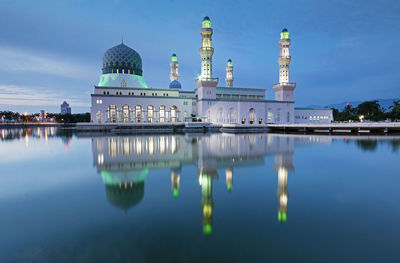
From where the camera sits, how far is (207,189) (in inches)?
219

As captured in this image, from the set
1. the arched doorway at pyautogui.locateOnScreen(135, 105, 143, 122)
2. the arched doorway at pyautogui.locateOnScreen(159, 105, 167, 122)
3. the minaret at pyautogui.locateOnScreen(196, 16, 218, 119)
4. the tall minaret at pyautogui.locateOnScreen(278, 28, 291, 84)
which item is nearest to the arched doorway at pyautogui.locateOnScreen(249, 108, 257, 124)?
the minaret at pyautogui.locateOnScreen(196, 16, 218, 119)

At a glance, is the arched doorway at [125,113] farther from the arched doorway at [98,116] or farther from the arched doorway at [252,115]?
the arched doorway at [252,115]

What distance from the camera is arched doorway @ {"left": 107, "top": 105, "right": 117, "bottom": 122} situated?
1476 inches

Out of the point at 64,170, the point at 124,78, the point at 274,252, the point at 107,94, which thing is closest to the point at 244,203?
the point at 274,252

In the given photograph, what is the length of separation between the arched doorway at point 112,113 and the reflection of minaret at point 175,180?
111 feet

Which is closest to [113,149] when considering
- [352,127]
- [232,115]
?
[352,127]

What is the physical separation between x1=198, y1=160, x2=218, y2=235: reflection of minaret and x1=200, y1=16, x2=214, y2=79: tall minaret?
35.0 metres

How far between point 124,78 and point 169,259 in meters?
42.2

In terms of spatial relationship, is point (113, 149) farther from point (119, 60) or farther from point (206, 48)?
point (206, 48)

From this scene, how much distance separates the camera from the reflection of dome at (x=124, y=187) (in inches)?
187

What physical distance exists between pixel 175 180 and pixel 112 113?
35302 millimetres

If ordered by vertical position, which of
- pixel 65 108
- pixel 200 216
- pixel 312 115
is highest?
pixel 65 108

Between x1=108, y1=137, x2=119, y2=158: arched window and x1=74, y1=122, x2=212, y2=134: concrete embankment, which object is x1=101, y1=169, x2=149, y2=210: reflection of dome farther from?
x1=74, y1=122, x2=212, y2=134: concrete embankment

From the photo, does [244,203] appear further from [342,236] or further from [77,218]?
[77,218]
